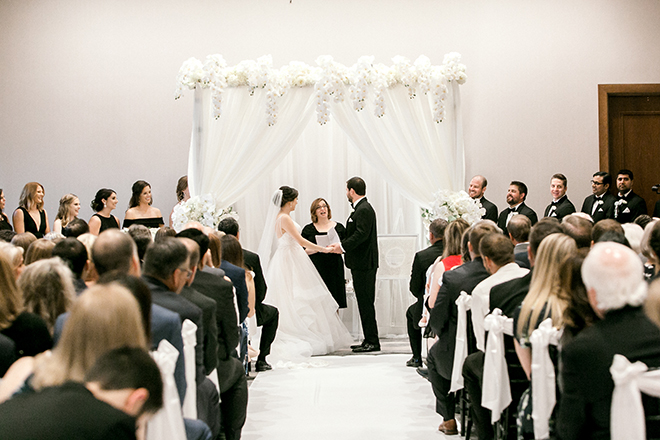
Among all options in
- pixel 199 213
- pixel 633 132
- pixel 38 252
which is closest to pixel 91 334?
pixel 38 252

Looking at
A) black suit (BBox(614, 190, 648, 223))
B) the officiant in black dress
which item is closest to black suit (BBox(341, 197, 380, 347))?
the officiant in black dress

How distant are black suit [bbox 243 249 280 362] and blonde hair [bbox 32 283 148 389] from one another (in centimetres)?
361

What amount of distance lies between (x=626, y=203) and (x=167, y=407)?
600 centimetres

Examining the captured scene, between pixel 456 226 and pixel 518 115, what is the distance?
4169 millimetres

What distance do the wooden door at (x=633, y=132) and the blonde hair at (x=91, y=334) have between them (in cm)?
753

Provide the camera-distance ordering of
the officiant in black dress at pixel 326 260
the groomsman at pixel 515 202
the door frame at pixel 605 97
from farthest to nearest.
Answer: the door frame at pixel 605 97
the groomsman at pixel 515 202
the officiant in black dress at pixel 326 260

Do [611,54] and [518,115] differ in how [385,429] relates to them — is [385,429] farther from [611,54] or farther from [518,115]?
[611,54]

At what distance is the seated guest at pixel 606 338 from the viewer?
2.00 meters

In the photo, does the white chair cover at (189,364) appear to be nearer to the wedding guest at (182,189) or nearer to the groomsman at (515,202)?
the wedding guest at (182,189)

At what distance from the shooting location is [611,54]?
26.9ft

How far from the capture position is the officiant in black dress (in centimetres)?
678

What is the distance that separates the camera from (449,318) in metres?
3.89

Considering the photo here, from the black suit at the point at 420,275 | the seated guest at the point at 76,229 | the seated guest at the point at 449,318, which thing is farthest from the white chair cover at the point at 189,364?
the black suit at the point at 420,275

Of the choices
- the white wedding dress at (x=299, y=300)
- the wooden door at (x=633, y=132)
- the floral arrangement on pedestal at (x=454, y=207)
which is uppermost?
the wooden door at (x=633, y=132)
